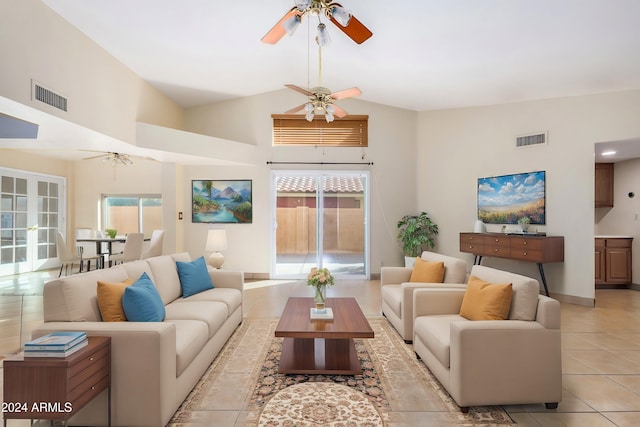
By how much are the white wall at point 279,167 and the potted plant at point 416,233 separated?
21 centimetres

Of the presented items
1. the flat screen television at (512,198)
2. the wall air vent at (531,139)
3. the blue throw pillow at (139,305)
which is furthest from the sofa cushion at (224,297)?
the wall air vent at (531,139)

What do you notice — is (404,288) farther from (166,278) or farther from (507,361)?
(166,278)

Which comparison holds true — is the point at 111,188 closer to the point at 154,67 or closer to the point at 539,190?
the point at 154,67

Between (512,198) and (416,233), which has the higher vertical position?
(512,198)

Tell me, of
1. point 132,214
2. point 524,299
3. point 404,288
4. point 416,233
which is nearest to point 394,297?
point 404,288

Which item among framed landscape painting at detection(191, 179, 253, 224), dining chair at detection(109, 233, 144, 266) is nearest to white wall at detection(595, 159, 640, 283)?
framed landscape painting at detection(191, 179, 253, 224)

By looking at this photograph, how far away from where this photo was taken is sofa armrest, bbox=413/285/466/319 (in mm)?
3121

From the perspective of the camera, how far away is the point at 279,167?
23.0 feet

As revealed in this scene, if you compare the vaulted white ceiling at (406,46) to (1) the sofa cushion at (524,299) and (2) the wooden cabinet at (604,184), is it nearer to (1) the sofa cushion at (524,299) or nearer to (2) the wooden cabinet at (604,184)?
(2) the wooden cabinet at (604,184)

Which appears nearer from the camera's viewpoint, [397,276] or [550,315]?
[550,315]

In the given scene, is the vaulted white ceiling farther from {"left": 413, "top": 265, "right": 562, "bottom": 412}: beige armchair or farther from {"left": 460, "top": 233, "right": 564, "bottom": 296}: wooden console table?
{"left": 413, "top": 265, "right": 562, "bottom": 412}: beige armchair

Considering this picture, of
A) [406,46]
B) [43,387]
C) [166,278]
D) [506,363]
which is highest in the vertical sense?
[406,46]

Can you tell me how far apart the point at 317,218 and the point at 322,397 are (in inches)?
191

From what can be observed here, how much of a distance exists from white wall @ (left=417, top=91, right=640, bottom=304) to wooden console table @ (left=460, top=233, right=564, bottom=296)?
0.92ft
